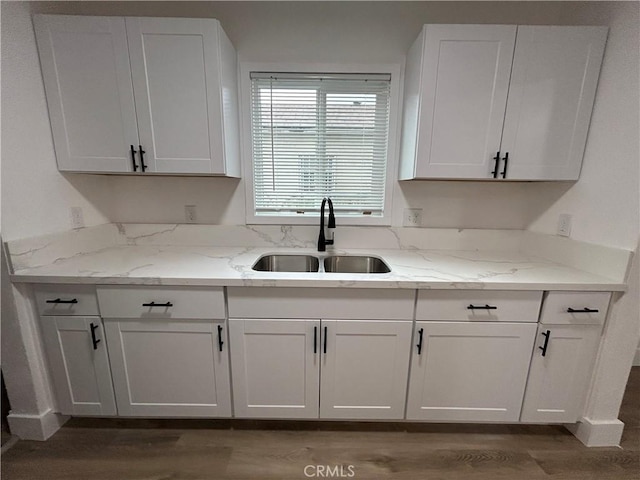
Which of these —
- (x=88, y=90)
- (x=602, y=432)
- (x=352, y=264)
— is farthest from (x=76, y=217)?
(x=602, y=432)

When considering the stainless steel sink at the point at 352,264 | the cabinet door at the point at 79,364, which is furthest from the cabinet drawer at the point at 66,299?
the stainless steel sink at the point at 352,264

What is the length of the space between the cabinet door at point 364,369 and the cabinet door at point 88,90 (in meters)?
1.49

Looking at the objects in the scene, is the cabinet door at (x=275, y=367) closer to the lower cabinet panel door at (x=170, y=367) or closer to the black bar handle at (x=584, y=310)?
the lower cabinet panel door at (x=170, y=367)

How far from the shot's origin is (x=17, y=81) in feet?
4.13

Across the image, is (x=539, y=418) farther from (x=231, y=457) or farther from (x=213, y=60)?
(x=213, y=60)

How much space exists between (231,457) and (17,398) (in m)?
1.16

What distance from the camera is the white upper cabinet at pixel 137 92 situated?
1313 millimetres

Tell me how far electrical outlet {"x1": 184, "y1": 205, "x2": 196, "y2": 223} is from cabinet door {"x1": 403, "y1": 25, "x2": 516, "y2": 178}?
148 cm

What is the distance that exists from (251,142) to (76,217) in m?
1.15

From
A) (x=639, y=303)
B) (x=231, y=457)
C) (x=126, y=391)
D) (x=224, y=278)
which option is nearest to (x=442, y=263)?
(x=639, y=303)

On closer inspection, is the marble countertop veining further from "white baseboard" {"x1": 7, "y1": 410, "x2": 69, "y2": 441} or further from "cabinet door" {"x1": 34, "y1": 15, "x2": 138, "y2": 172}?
"white baseboard" {"x1": 7, "y1": 410, "x2": 69, "y2": 441}

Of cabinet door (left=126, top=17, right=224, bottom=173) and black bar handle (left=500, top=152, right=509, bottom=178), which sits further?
black bar handle (left=500, top=152, right=509, bottom=178)

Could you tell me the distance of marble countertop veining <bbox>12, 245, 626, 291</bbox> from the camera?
125 centimetres

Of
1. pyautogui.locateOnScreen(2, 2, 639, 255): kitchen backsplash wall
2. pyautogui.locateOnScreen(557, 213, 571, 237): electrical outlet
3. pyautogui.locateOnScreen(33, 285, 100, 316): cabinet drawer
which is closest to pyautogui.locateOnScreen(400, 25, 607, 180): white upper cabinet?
pyautogui.locateOnScreen(2, 2, 639, 255): kitchen backsplash wall
